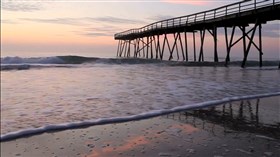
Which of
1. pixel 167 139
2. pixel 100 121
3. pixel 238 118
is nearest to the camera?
pixel 167 139

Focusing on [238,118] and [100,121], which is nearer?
[100,121]

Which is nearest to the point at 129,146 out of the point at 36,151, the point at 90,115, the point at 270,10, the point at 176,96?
the point at 36,151

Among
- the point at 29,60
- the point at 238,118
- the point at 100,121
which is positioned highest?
the point at 29,60

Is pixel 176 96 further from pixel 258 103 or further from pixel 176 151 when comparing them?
pixel 176 151

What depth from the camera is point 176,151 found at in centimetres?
405

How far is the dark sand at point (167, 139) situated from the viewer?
395cm

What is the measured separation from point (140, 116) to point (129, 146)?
194cm

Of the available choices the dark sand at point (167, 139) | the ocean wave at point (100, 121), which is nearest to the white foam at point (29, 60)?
the ocean wave at point (100, 121)

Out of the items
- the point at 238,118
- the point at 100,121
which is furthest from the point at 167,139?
the point at 238,118

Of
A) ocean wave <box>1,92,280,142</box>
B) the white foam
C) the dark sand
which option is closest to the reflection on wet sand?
the dark sand

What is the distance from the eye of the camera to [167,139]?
456 cm

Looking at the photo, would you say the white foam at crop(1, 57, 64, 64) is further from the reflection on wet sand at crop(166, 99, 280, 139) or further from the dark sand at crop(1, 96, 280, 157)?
the dark sand at crop(1, 96, 280, 157)

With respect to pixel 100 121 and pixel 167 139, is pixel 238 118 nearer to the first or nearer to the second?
pixel 167 139

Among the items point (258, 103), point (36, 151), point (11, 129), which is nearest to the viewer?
point (36, 151)
